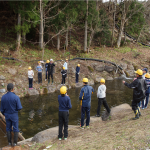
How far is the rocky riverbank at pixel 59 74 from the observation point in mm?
12664

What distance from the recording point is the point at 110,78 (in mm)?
18281

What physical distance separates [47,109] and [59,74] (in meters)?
6.54

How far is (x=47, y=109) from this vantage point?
9.62m

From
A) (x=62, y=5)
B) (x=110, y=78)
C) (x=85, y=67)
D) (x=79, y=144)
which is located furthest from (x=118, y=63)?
(x=79, y=144)

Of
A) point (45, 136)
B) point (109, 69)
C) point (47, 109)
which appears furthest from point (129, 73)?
point (45, 136)

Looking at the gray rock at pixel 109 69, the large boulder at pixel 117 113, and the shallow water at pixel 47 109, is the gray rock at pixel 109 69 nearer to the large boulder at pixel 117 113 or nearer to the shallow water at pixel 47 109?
the shallow water at pixel 47 109

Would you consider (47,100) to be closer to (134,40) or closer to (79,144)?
(79,144)

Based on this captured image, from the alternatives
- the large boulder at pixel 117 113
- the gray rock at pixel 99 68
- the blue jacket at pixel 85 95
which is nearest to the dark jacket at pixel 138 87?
the blue jacket at pixel 85 95

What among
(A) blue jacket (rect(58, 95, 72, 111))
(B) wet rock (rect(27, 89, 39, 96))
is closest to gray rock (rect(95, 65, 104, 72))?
(B) wet rock (rect(27, 89, 39, 96))

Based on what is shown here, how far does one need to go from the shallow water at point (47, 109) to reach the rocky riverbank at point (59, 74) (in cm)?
96

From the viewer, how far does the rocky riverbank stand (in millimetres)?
12664

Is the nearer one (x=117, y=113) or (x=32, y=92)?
(x=117, y=113)

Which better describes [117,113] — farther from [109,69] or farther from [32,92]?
[109,69]

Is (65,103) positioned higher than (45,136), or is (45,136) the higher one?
(65,103)
